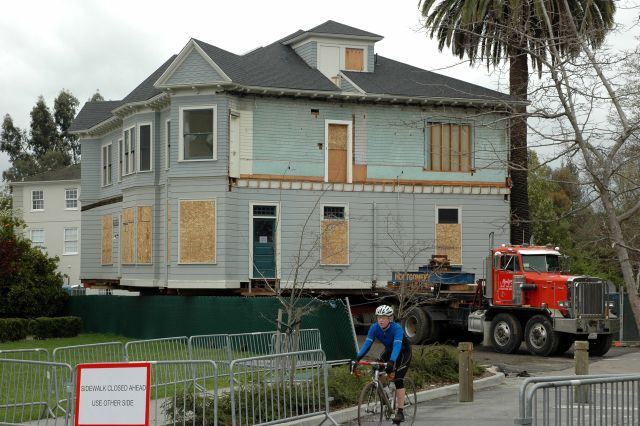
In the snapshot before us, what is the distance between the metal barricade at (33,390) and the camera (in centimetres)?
1466

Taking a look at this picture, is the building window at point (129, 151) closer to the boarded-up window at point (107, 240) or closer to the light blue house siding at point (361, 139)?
the boarded-up window at point (107, 240)

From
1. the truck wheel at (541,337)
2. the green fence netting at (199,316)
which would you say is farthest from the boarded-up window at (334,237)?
the truck wheel at (541,337)

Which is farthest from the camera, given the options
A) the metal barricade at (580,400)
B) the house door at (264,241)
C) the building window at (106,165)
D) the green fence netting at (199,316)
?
the building window at (106,165)

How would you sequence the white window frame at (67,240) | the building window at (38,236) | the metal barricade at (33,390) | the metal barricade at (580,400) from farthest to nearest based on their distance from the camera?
the building window at (38,236) → the white window frame at (67,240) → the metal barricade at (33,390) → the metal barricade at (580,400)

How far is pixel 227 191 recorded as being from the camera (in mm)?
36281

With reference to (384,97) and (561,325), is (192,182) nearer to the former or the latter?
(384,97)

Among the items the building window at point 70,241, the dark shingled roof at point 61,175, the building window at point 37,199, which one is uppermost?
the dark shingled roof at point 61,175

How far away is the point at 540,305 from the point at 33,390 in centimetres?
1728

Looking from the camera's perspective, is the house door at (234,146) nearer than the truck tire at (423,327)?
No

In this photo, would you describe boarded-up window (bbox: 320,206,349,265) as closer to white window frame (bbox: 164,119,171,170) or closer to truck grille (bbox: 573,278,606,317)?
white window frame (bbox: 164,119,171,170)

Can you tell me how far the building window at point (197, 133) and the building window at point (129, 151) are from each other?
4290mm

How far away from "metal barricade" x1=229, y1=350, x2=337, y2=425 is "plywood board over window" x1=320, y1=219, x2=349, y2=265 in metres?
21.9

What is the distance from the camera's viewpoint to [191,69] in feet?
120

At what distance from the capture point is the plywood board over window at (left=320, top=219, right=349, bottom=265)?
37.5m
